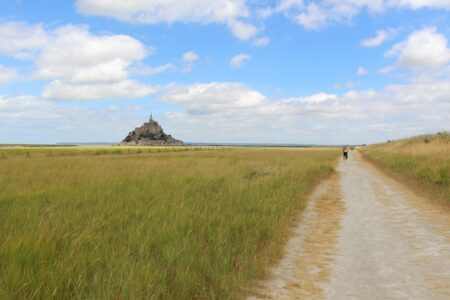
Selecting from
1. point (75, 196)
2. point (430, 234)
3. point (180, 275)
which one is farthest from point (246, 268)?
point (75, 196)

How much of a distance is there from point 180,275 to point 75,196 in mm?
6498

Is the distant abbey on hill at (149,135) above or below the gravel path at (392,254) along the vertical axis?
above

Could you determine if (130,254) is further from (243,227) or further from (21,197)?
(21,197)

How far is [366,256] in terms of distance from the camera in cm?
639

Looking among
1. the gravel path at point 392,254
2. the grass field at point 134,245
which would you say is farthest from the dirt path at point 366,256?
the grass field at point 134,245

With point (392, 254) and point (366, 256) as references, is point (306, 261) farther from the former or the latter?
point (392, 254)

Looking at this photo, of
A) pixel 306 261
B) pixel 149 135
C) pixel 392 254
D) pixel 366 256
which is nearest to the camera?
pixel 306 261

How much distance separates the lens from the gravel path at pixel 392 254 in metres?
4.89

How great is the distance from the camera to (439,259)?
20.3 ft

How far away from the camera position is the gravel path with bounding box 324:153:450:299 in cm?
489

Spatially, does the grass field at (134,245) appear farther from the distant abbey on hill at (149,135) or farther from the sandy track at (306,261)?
the distant abbey on hill at (149,135)

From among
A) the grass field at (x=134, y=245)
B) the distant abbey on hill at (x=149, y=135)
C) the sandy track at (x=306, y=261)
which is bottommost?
the sandy track at (x=306, y=261)

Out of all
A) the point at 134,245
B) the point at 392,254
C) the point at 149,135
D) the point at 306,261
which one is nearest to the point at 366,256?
the point at 392,254

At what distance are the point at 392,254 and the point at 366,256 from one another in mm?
491
